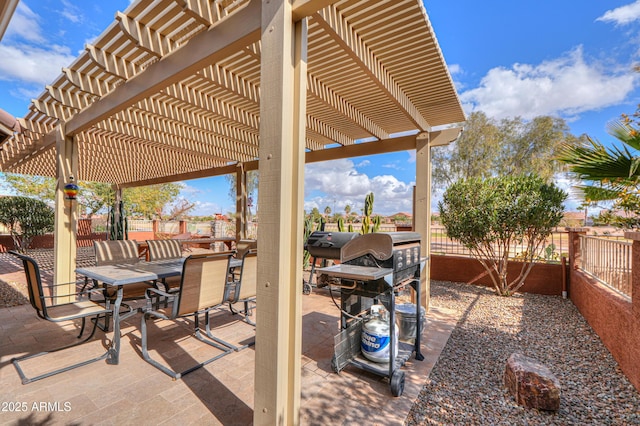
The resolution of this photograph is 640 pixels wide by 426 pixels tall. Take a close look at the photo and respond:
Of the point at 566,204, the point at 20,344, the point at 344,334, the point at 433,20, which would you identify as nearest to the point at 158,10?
the point at 433,20

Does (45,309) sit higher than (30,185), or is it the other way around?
(30,185)

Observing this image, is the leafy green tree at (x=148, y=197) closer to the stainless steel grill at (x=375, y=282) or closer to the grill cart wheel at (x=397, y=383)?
the stainless steel grill at (x=375, y=282)

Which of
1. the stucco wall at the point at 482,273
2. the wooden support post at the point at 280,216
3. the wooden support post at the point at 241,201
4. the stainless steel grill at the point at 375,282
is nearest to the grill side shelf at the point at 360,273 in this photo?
the stainless steel grill at the point at 375,282

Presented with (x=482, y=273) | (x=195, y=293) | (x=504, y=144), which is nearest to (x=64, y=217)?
(x=195, y=293)

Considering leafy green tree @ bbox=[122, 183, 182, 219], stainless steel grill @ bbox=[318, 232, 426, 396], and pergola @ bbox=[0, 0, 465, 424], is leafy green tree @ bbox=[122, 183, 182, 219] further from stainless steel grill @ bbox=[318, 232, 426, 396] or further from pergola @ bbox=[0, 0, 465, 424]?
stainless steel grill @ bbox=[318, 232, 426, 396]

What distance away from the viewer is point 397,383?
2.20 metres

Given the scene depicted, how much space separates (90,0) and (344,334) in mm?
6798

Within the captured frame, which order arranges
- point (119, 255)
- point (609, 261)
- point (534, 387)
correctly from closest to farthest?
point (534, 387) → point (609, 261) → point (119, 255)

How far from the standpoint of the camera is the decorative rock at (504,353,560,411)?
2088 millimetres

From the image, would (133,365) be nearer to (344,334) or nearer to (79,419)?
(79,419)

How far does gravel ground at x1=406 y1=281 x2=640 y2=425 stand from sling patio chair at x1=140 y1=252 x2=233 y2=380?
2.06 meters

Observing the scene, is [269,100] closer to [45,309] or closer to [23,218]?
[45,309]

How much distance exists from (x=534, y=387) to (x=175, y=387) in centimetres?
283

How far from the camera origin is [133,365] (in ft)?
8.44
